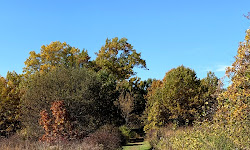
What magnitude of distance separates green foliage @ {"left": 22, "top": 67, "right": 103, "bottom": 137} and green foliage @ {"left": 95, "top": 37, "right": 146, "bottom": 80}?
13.1 m

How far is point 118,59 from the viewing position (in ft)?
125

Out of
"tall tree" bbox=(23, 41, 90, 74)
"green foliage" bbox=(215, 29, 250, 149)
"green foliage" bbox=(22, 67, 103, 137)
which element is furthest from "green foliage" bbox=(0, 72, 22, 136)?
"green foliage" bbox=(215, 29, 250, 149)

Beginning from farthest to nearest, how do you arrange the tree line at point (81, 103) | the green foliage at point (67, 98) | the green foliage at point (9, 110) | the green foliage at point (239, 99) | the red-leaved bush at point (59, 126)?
1. the green foliage at point (9, 110)
2. the green foliage at point (67, 98)
3. the tree line at point (81, 103)
4. the red-leaved bush at point (59, 126)
5. the green foliage at point (239, 99)

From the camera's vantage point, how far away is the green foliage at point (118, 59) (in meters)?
36.7

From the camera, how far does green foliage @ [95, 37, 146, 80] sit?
36656 millimetres

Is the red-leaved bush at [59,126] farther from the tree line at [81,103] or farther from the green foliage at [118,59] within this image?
the green foliage at [118,59]

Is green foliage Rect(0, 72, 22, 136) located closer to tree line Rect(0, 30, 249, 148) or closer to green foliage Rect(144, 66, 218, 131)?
tree line Rect(0, 30, 249, 148)

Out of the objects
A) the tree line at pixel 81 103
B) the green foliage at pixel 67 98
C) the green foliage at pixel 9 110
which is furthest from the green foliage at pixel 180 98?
the green foliage at pixel 9 110

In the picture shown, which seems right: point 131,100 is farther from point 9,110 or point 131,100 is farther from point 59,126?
point 59,126

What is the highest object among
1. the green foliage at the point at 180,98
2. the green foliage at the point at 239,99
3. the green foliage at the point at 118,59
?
the green foliage at the point at 118,59

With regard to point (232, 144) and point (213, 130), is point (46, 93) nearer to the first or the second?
point (213, 130)

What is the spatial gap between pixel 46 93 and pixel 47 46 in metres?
16.0

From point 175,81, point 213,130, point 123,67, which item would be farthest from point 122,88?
point 213,130

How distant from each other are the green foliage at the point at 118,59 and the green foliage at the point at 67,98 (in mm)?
13114
